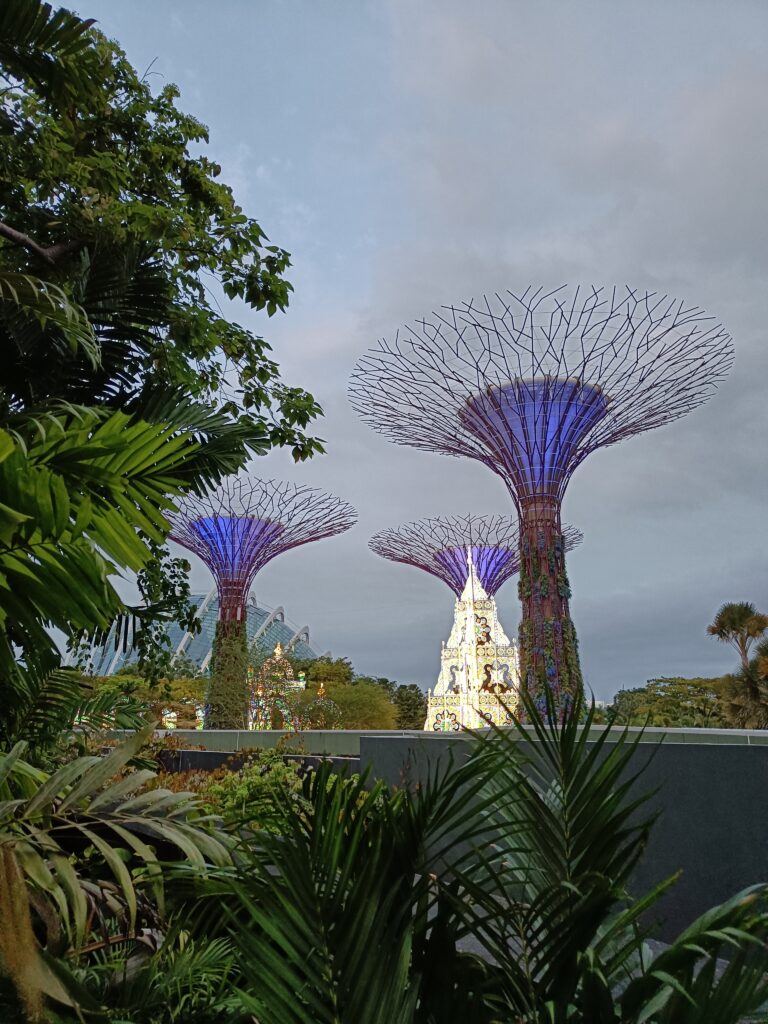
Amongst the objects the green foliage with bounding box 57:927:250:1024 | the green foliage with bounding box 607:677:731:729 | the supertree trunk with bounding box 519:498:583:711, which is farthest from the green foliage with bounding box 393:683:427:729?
the green foliage with bounding box 57:927:250:1024

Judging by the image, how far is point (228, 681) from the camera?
73.1 feet

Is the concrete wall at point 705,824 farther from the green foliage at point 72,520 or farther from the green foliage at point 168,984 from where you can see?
the green foliage at point 72,520

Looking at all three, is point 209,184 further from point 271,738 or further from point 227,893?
point 271,738

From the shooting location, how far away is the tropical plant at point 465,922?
3.65 ft

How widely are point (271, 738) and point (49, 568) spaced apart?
471 inches

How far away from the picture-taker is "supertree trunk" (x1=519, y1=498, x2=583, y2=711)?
14.0m

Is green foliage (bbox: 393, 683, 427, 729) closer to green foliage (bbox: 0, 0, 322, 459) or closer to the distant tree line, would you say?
the distant tree line

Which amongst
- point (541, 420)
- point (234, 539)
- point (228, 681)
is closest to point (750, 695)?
point (541, 420)

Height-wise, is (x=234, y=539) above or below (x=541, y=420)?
above

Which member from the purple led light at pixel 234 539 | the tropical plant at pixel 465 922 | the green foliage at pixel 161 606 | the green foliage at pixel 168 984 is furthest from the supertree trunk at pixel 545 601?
the tropical plant at pixel 465 922

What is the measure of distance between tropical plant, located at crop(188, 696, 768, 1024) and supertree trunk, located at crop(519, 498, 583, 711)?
12.8 metres

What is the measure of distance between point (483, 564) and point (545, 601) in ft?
34.4

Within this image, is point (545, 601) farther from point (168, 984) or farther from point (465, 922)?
point (465, 922)

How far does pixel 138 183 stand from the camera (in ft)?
19.1
